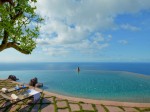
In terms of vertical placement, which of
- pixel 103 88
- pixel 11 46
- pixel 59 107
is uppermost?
pixel 11 46

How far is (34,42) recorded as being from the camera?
11.6 meters

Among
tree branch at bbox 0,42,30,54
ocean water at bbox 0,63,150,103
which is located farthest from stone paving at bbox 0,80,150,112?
ocean water at bbox 0,63,150,103

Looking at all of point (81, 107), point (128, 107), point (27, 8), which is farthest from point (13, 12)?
point (128, 107)

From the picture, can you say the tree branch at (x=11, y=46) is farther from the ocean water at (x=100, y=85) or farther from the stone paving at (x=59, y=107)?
the ocean water at (x=100, y=85)

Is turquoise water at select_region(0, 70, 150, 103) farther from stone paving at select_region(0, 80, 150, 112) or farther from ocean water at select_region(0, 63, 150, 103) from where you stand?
stone paving at select_region(0, 80, 150, 112)

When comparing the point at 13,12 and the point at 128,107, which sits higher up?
the point at 13,12

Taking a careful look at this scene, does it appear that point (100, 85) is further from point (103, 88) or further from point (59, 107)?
point (59, 107)

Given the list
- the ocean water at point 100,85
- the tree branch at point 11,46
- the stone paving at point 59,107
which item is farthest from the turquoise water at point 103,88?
the tree branch at point 11,46

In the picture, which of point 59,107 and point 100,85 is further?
point 100,85

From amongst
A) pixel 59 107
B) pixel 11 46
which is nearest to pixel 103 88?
pixel 59 107

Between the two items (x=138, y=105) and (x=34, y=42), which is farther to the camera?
(x=34, y=42)

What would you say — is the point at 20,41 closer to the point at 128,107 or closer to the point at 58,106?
the point at 58,106

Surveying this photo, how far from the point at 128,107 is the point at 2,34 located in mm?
8974

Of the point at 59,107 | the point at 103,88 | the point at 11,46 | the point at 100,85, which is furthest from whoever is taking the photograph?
the point at 100,85
